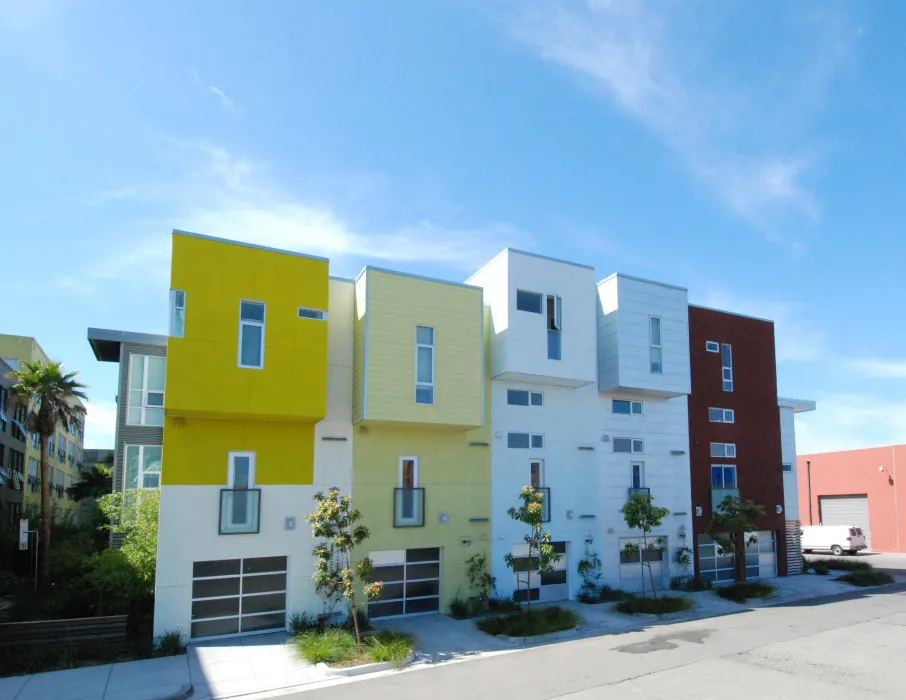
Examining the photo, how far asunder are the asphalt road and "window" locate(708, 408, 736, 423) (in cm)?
810

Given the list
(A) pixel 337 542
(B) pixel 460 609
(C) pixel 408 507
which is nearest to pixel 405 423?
(C) pixel 408 507

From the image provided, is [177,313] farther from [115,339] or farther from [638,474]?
[638,474]

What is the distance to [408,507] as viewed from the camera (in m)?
17.7

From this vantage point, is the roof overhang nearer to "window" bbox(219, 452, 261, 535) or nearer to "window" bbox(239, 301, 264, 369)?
"window" bbox(239, 301, 264, 369)

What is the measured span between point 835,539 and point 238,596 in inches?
1251

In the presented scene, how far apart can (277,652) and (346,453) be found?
495 centimetres

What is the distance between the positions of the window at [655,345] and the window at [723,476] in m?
4.80

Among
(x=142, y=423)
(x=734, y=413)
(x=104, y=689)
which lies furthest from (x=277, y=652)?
(x=734, y=413)

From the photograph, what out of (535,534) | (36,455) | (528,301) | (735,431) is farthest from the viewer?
(36,455)

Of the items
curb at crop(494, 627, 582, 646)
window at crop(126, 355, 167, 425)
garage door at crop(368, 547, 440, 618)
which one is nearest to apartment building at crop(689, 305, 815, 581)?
curb at crop(494, 627, 582, 646)

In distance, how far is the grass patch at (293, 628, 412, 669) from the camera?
13.2 metres

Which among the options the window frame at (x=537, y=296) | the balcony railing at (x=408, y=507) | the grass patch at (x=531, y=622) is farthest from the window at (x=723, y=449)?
the balcony railing at (x=408, y=507)

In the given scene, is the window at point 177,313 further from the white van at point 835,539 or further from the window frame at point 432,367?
the white van at point 835,539

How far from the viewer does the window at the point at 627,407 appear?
21.4 m
